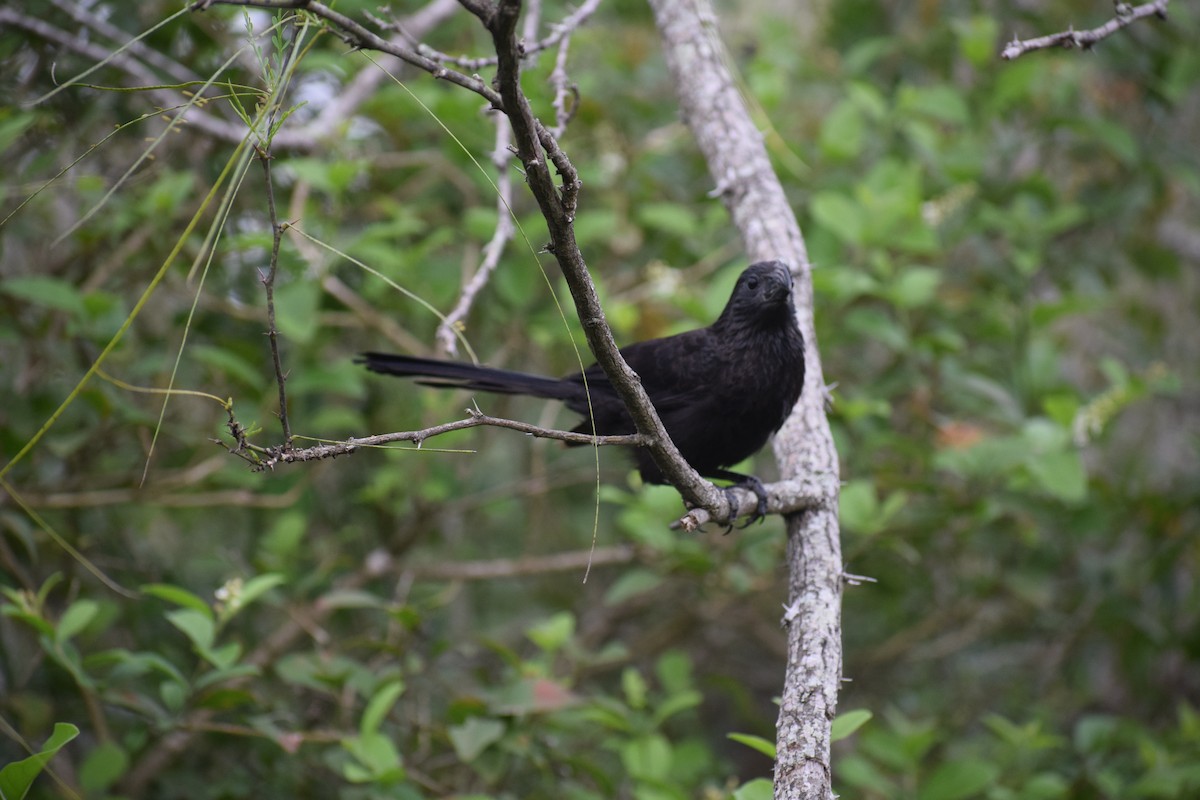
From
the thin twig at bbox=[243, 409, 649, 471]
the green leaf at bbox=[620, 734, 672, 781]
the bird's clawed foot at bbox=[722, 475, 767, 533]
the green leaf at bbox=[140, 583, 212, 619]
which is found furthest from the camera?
the green leaf at bbox=[620, 734, 672, 781]

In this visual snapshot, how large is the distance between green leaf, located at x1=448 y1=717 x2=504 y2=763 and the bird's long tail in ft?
3.51

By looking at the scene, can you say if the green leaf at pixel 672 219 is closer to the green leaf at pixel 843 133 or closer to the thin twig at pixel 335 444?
the green leaf at pixel 843 133

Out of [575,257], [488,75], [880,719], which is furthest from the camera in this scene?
A: [880,719]

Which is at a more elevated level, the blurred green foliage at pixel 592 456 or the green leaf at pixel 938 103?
the green leaf at pixel 938 103

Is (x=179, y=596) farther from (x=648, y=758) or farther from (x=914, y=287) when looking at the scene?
(x=914, y=287)

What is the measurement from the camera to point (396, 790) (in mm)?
2795

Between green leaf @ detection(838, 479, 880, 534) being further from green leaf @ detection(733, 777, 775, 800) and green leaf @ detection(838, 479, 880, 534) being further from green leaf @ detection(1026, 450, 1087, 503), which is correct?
green leaf @ detection(733, 777, 775, 800)

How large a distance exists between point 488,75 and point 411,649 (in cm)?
241

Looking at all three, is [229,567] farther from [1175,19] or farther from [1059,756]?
→ [1175,19]

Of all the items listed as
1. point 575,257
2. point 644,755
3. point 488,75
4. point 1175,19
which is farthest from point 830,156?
point 575,257

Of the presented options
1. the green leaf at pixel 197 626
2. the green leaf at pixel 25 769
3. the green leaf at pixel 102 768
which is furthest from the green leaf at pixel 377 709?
the green leaf at pixel 25 769

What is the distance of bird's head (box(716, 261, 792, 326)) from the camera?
2.82m

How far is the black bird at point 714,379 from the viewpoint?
2.87 meters

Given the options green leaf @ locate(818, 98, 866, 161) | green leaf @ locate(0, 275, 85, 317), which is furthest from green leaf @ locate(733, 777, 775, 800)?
green leaf @ locate(818, 98, 866, 161)
